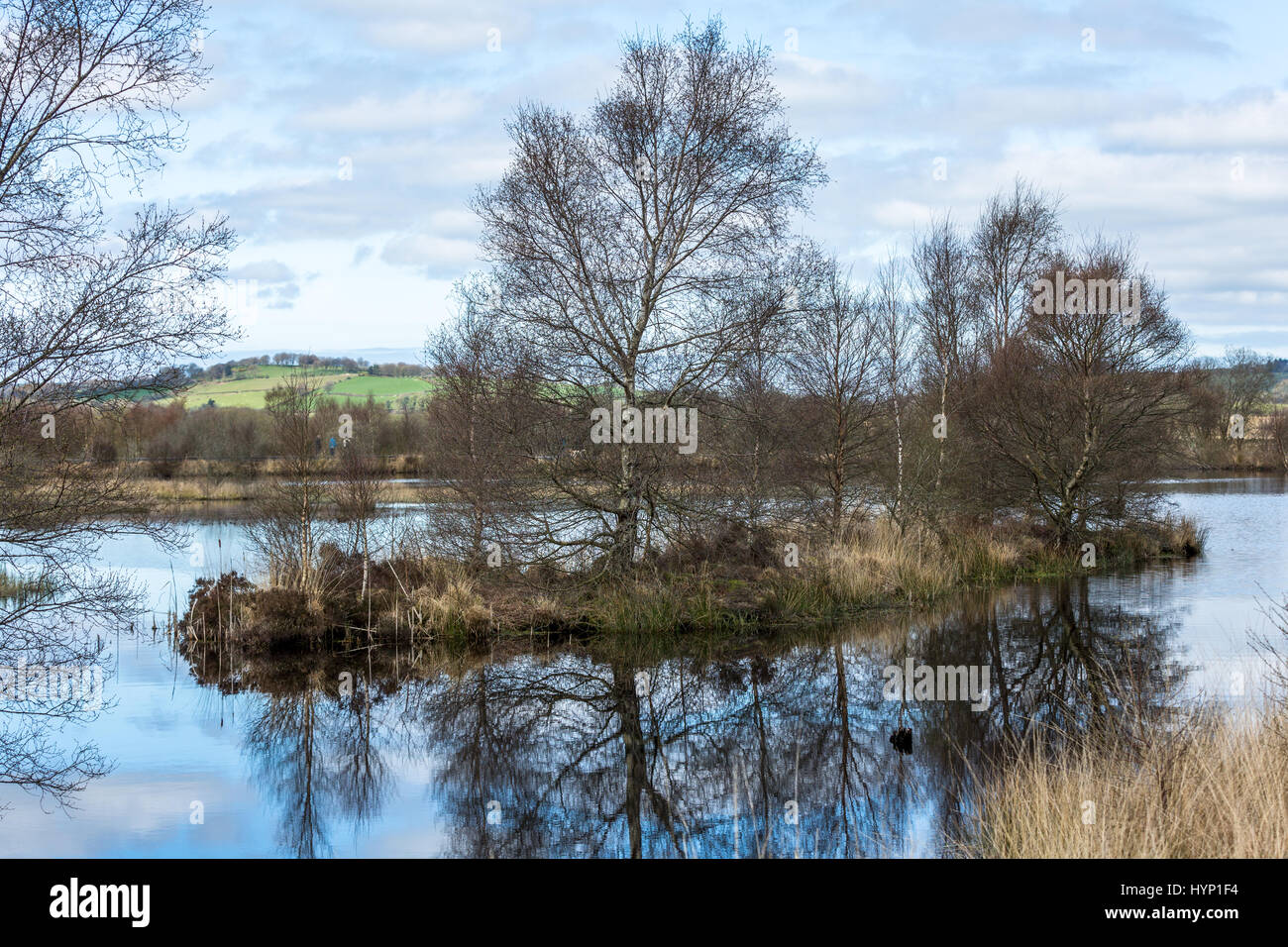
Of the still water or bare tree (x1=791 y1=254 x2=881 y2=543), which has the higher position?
bare tree (x1=791 y1=254 x2=881 y2=543)

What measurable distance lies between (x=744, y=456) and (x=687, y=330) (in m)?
2.28

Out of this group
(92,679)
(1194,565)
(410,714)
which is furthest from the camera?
(1194,565)

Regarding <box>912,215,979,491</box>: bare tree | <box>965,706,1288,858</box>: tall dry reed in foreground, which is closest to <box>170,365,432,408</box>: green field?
<box>912,215,979,491</box>: bare tree

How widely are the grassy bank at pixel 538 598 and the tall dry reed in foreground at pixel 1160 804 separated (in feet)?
30.9

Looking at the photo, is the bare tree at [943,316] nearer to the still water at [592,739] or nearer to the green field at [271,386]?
the still water at [592,739]

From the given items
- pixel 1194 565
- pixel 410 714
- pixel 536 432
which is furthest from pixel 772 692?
pixel 1194 565

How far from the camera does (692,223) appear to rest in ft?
55.5

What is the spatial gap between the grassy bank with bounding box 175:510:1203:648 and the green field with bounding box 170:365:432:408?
4698cm

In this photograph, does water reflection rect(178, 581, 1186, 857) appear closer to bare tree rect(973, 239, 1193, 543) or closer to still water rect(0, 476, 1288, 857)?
still water rect(0, 476, 1288, 857)

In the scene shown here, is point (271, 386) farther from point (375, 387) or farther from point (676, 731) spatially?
point (676, 731)

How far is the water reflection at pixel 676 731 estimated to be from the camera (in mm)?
8359

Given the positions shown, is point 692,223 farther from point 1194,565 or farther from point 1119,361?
point 1194,565

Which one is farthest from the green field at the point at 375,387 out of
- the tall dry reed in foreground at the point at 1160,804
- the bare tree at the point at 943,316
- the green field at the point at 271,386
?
the tall dry reed in foreground at the point at 1160,804

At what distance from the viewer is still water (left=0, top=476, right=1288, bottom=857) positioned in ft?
27.3
